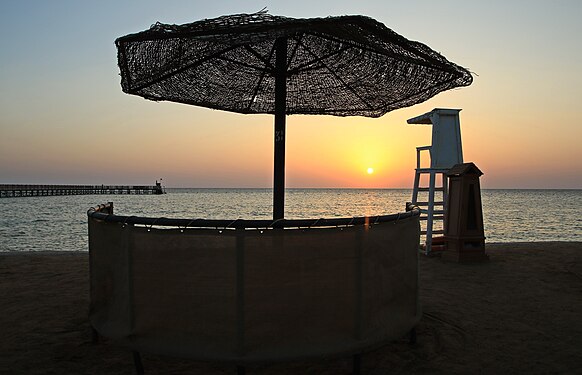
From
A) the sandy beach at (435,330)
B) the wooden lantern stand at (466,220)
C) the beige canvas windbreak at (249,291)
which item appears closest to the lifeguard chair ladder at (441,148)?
the wooden lantern stand at (466,220)

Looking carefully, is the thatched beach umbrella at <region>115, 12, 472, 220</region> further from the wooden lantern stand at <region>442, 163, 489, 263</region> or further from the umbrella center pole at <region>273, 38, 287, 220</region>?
the wooden lantern stand at <region>442, 163, 489, 263</region>

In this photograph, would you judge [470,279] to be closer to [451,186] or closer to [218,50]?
[451,186]

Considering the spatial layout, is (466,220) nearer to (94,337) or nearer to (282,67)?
(282,67)

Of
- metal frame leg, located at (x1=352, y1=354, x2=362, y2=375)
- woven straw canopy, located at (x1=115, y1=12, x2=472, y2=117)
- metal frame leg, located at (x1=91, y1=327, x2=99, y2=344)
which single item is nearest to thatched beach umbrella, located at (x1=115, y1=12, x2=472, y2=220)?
woven straw canopy, located at (x1=115, y1=12, x2=472, y2=117)

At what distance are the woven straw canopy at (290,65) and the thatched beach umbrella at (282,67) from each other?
1 cm

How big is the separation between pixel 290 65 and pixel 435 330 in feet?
14.0

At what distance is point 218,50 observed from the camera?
554cm

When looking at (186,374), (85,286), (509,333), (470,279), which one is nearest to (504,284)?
(470,279)

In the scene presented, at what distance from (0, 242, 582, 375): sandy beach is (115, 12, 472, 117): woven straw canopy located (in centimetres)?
330

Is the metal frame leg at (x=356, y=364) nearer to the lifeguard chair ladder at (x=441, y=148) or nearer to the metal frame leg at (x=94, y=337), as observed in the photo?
the metal frame leg at (x=94, y=337)

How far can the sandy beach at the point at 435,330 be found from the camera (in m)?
4.46

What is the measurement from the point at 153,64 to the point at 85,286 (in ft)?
15.9

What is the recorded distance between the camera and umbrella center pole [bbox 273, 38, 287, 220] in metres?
5.80

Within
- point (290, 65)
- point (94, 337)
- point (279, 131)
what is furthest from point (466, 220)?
point (94, 337)
